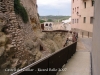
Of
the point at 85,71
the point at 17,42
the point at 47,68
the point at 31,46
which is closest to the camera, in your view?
the point at 47,68

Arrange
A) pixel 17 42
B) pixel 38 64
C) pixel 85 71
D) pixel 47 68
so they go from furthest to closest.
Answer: pixel 17 42 < pixel 85 71 < pixel 47 68 < pixel 38 64

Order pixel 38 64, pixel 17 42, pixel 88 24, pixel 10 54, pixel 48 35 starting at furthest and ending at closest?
1. pixel 88 24
2. pixel 48 35
3. pixel 17 42
4. pixel 10 54
5. pixel 38 64

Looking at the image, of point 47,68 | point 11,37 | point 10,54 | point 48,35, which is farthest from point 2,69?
point 48,35

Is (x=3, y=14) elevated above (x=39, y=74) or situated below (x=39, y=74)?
above

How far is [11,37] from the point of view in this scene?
905 centimetres

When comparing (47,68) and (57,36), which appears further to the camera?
(57,36)

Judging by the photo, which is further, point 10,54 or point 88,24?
point 88,24

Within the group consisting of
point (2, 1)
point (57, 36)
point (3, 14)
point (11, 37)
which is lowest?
point (57, 36)

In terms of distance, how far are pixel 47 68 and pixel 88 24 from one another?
23.0 metres

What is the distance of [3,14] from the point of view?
888cm

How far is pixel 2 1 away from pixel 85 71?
19.2ft

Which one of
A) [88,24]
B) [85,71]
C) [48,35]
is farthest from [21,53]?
[88,24]

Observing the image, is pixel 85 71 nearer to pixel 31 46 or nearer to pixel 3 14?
pixel 3 14

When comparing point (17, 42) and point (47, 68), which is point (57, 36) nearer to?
point (17, 42)
